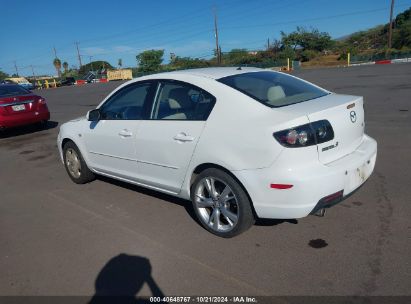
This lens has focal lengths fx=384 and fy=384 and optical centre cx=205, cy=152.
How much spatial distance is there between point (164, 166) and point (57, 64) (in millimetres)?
119100

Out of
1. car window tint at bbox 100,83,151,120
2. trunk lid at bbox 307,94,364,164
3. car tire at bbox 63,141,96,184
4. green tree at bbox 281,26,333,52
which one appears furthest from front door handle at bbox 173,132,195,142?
green tree at bbox 281,26,333,52

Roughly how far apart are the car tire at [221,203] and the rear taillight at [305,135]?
2.03ft

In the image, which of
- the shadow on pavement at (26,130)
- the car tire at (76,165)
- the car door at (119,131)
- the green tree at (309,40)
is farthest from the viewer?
the green tree at (309,40)

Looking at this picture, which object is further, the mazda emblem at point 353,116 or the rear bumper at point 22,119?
the rear bumper at point 22,119

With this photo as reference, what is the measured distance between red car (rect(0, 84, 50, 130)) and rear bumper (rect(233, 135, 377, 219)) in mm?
9017

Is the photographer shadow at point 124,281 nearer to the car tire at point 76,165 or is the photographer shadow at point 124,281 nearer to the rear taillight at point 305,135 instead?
the rear taillight at point 305,135

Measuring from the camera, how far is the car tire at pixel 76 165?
5.65 meters

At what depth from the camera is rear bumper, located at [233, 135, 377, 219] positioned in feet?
10.3

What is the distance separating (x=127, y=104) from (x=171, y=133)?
114 cm

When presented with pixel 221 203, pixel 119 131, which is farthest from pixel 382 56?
pixel 221 203

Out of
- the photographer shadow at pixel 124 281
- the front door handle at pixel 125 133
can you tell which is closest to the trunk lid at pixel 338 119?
the photographer shadow at pixel 124 281

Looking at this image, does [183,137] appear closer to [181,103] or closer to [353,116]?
[181,103]

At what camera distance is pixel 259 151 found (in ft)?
10.6

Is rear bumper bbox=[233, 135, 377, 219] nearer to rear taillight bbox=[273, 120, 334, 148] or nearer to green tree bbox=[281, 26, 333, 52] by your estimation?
rear taillight bbox=[273, 120, 334, 148]
